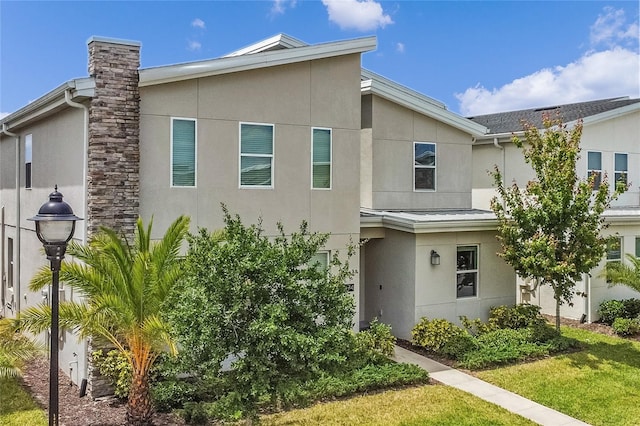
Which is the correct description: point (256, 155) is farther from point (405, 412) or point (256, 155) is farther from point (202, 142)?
point (405, 412)

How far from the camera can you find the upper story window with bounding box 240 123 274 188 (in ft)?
38.7

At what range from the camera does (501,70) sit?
82.4 feet

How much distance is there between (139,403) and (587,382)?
30.1 ft

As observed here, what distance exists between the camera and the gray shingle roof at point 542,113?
21250 mm

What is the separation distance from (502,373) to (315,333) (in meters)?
6.47

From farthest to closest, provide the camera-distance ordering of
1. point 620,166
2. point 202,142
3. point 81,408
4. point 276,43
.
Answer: point 620,166 → point 276,43 → point 202,142 → point 81,408

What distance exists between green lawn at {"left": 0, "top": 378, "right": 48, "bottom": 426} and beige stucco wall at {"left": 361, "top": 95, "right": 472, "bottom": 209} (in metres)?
9.79

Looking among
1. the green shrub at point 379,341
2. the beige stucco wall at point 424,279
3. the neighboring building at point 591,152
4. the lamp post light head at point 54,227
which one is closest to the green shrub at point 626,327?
the beige stucco wall at point 424,279

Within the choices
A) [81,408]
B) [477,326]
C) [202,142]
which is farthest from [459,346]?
[81,408]

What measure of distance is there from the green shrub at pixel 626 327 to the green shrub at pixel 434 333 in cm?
495

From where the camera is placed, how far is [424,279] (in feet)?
46.2

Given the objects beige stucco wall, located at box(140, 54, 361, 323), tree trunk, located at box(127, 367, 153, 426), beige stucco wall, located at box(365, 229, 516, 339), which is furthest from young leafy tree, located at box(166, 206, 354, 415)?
beige stucco wall, located at box(365, 229, 516, 339)

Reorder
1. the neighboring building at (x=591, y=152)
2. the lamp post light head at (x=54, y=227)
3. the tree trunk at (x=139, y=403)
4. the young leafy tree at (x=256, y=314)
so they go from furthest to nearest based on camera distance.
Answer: the neighboring building at (x=591, y=152)
the tree trunk at (x=139, y=403)
the young leafy tree at (x=256, y=314)
the lamp post light head at (x=54, y=227)

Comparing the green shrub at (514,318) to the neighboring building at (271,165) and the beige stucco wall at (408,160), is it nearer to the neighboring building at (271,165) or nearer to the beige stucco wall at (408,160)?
the neighboring building at (271,165)
